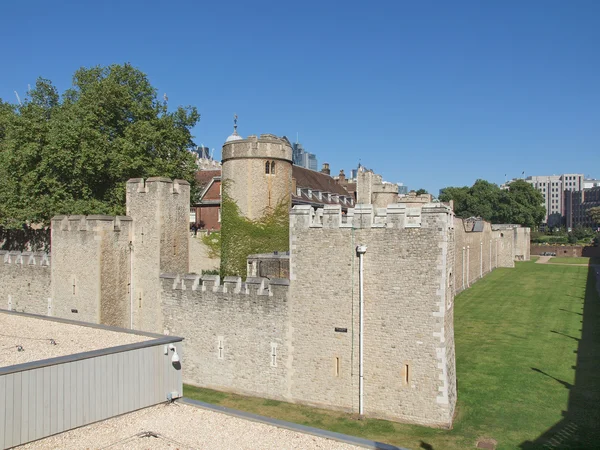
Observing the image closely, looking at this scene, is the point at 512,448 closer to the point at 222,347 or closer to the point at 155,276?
the point at 222,347

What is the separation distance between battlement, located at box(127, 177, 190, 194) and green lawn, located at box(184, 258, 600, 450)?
7.67 m

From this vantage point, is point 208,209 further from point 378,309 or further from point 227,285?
point 378,309

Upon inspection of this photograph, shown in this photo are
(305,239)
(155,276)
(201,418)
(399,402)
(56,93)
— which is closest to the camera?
(201,418)

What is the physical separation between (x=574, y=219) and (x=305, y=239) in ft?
611

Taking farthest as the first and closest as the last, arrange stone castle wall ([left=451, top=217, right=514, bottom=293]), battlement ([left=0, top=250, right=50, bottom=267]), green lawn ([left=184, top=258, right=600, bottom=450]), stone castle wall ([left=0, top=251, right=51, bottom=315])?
stone castle wall ([left=451, top=217, right=514, bottom=293]), battlement ([left=0, top=250, right=50, bottom=267]), stone castle wall ([left=0, top=251, right=51, bottom=315]), green lawn ([left=184, top=258, right=600, bottom=450])

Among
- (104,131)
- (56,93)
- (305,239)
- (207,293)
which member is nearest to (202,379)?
(207,293)

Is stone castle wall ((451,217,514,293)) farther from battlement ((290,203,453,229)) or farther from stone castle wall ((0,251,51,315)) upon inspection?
stone castle wall ((0,251,51,315))

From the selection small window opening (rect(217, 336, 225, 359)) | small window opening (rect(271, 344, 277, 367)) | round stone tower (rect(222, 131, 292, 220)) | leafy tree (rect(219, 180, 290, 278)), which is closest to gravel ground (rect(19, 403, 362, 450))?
small window opening (rect(271, 344, 277, 367))

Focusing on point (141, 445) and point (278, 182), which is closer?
point (141, 445)

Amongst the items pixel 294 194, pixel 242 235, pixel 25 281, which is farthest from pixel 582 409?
pixel 294 194

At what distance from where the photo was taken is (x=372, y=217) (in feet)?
51.3

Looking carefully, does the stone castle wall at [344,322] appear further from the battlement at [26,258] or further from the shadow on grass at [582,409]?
the battlement at [26,258]

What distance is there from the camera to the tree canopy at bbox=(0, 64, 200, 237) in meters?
26.2

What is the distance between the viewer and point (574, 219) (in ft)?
584
